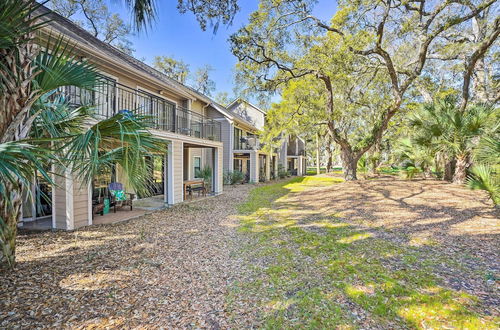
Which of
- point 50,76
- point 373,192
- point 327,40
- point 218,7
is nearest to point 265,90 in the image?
point 327,40

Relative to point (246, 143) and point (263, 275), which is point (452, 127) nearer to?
point (263, 275)

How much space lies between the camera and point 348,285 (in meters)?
3.54

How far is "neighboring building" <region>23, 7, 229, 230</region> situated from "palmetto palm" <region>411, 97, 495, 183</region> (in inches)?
424

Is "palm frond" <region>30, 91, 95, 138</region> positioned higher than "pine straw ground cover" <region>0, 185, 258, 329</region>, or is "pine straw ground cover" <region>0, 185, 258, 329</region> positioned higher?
"palm frond" <region>30, 91, 95, 138</region>

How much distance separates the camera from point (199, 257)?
466cm

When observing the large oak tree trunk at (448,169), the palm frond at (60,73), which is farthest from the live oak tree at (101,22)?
the large oak tree trunk at (448,169)

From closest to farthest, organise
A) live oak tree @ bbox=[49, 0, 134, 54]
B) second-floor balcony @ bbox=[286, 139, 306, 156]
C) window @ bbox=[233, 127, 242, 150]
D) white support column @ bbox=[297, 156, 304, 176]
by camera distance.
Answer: live oak tree @ bbox=[49, 0, 134, 54]
window @ bbox=[233, 127, 242, 150]
second-floor balcony @ bbox=[286, 139, 306, 156]
white support column @ bbox=[297, 156, 304, 176]

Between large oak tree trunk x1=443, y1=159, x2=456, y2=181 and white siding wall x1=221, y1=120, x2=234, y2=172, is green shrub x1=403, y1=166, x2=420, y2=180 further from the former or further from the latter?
white siding wall x1=221, y1=120, x2=234, y2=172

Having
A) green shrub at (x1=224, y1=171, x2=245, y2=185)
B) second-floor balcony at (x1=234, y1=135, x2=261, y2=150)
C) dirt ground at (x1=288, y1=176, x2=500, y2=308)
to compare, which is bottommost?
dirt ground at (x1=288, y1=176, x2=500, y2=308)

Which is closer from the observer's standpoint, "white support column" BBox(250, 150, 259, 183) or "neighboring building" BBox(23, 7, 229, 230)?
Answer: "neighboring building" BBox(23, 7, 229, 230)

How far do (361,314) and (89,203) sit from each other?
6925mm

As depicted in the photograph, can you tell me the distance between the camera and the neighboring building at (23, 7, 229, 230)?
596cm

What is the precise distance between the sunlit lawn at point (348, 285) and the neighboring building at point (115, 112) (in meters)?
2.75

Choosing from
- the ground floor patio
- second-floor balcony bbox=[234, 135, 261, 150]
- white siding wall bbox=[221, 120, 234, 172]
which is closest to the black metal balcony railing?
the ground floor patio
